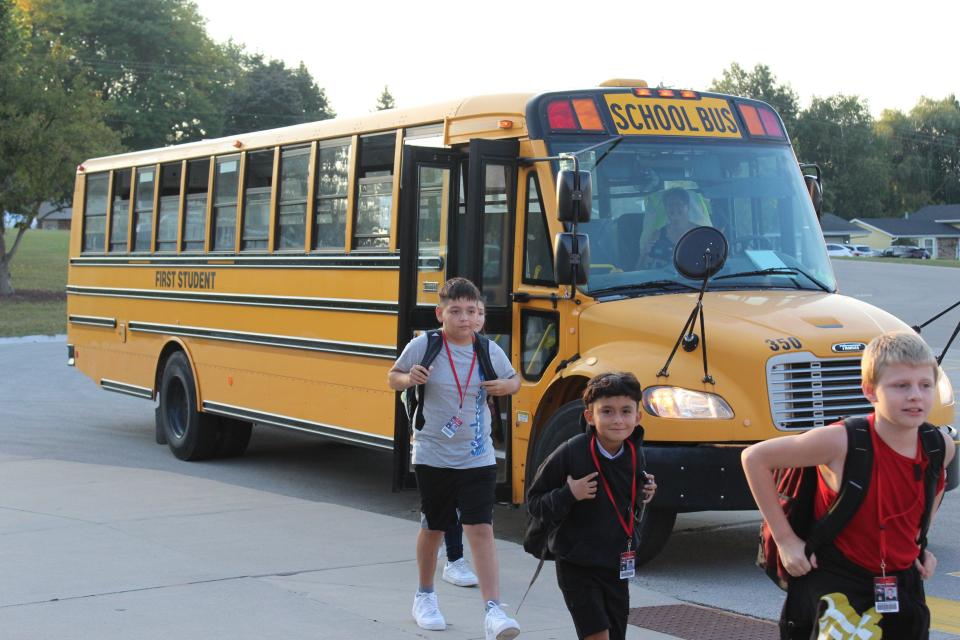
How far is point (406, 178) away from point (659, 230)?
156 cm

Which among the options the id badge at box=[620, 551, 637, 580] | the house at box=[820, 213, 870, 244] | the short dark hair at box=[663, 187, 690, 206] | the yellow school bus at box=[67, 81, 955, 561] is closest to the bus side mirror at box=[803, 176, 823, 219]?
the yellow school bus at box=[67, 81, 955, 561]

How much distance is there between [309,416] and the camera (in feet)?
34.7

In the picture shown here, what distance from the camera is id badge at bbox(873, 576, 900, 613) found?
3785mm

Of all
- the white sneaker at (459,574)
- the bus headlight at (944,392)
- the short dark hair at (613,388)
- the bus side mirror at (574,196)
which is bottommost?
the white sneaker at (459,574)

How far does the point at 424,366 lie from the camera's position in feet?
20.1

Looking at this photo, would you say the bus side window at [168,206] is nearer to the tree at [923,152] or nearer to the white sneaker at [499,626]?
the white sneaker at [499,626]

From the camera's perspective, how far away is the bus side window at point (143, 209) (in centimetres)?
1328

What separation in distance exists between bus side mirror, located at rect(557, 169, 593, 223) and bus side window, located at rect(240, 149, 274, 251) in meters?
4.13

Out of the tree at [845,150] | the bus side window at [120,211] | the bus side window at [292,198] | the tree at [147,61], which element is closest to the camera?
the bus side window at [292,198]

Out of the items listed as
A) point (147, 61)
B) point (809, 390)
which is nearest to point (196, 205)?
point (809, 390)

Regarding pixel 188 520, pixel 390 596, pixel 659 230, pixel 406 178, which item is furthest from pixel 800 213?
pixel 188 520

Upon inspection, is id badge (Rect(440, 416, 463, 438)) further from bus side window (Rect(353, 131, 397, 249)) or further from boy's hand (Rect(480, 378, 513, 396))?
bus side window (Rect(353, 131, 397, 249))

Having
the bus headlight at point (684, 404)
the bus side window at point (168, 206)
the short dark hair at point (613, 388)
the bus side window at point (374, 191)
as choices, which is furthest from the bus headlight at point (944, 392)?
the bus side window at point (168, 206)

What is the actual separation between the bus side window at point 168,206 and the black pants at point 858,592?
31.8ft
